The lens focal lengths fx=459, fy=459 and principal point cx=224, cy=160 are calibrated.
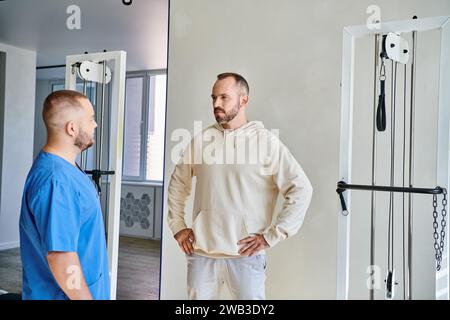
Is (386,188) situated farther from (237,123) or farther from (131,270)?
(131,270)

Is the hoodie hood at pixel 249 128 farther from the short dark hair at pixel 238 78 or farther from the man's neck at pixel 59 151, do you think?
the man's neck at pixel 59 151

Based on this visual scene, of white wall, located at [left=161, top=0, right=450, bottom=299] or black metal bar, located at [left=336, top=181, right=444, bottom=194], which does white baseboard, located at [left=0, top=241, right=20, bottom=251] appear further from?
black metal bar, located at [left=336, top=181, right=444, bottom=194]

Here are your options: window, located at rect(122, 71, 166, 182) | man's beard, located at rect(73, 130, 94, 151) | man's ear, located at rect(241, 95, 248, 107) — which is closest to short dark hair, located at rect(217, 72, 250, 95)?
man's ear, located at rect(241, 95, 248, 107)

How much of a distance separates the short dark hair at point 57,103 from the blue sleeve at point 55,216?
28 centimetres

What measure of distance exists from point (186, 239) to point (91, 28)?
1.82 m

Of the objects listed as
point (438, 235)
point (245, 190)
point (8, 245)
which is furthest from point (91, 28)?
point (438, 235)

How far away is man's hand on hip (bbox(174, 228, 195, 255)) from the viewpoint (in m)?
1.99

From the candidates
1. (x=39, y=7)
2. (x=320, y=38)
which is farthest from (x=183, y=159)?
(x=39, y=7)

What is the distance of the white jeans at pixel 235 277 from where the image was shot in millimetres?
1860

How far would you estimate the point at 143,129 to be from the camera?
14.8ft

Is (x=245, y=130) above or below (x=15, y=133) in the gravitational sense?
below

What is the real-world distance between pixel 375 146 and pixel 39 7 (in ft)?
7.64

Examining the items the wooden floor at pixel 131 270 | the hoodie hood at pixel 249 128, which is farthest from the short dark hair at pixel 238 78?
the wooden floor at pixel 131 270

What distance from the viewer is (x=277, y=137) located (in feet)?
6.19
